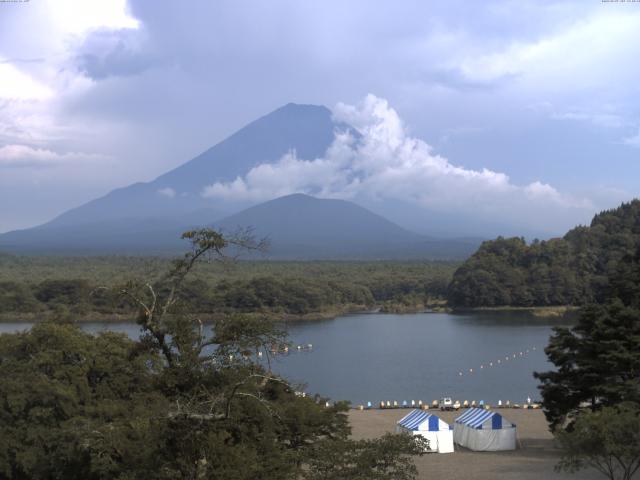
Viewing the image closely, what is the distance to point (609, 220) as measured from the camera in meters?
64.8

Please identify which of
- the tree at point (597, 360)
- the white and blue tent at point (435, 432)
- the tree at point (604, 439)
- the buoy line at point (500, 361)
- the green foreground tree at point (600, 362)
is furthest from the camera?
the buoy line at point (500, 361)

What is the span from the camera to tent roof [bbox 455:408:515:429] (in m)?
15.8

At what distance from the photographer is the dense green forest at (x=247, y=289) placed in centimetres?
4856

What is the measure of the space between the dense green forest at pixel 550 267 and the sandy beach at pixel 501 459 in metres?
36.0

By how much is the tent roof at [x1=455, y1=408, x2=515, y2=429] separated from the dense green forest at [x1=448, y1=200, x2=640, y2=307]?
37.6m

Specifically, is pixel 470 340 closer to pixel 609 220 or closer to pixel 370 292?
pixel 370 292

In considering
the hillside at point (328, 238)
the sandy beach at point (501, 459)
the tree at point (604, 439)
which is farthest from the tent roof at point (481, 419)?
the hillside at point (328, 238)

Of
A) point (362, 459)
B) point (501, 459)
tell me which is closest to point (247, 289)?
point (501, 459)

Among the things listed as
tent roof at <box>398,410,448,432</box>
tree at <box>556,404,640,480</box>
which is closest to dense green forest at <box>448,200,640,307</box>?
tent roof at <box>398,410,448,432</box>

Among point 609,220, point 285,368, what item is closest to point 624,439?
point 285,368

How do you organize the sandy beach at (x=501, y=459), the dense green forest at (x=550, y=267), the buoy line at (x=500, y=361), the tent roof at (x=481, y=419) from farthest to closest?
the dense green forest at (x=550, y=267)
the buoy line at (x=500, y=361)
the tent roof at (x=481, y=419)
the sandy beach at (x=501, y=459)

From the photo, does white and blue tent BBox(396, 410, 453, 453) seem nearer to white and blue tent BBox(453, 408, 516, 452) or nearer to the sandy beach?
the sandy beach

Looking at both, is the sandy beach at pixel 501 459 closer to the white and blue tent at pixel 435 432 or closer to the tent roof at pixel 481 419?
the white and blue tent at pixel 435 432

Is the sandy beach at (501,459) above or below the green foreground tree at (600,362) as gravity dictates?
below
